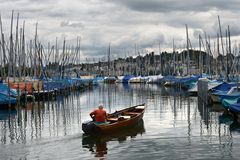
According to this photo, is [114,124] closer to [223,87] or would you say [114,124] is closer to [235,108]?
[235,108]

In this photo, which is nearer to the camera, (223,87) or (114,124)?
(114,124)

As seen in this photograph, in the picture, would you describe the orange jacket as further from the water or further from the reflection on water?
the water

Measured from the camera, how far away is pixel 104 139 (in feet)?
100

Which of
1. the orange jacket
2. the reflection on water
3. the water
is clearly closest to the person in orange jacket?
the orange jacket

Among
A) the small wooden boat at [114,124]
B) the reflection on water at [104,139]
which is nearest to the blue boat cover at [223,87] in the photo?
the small wooden boat at [114,124]

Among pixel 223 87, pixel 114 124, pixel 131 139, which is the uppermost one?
pixel 223 87

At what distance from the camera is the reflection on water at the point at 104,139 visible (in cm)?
2695

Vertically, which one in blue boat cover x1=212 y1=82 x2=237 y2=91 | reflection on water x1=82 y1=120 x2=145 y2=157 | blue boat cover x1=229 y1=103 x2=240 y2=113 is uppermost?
blue boat cover x1=212 y1=82 x2=237 y2=91

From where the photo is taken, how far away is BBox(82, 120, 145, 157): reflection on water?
88.4 feet

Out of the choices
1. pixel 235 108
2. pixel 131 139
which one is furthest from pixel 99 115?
pixel 235 108

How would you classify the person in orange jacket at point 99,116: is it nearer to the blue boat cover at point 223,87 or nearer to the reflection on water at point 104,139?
the reflection on water at point 104,139

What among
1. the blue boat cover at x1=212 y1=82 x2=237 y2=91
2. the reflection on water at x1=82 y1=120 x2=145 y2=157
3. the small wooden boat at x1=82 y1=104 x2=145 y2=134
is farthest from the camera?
the blue boat cover at x1=212 y1=82 x2=237 y2=91

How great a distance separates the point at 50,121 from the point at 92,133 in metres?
11.1

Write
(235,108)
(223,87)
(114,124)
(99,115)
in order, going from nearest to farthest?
1. (99,115)
2. (114,124)
3. (235,108)
4. (223,87)
